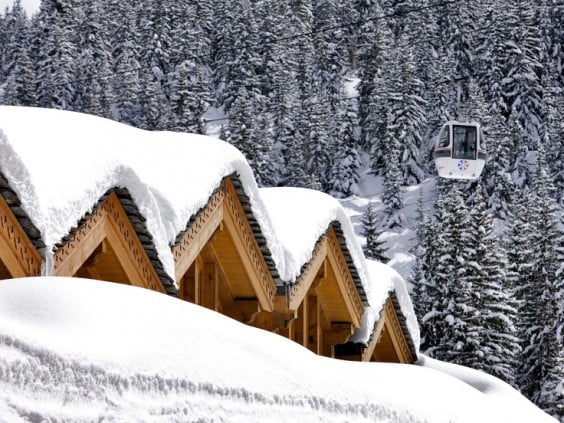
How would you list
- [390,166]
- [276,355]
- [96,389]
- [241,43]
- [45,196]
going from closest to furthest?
[96,389] → [276,355] → [45,196] → [390,166] → [241,43]

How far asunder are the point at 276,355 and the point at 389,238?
3668 inches

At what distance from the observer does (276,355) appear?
3096mm

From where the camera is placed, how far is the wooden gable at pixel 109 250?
8.27 metres

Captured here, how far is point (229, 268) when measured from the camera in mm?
13398

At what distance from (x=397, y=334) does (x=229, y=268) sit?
6737 millimetres

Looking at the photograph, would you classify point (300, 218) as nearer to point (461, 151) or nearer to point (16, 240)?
point (16, 240)

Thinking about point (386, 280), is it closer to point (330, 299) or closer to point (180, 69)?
point (330, 299)

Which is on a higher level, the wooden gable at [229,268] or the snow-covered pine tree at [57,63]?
the wooden gable at [229,268]

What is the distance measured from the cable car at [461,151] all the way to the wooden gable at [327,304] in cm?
2340

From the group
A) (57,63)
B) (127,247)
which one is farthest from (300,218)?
(57,63)

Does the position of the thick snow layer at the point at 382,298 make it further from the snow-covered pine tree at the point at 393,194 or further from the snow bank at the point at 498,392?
the snow-covered pine tree at the point at 393,194

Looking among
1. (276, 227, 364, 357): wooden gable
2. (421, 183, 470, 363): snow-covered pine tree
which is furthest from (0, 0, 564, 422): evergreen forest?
(276, 227, 364, 357): wooden gable

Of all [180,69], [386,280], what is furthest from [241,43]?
[386,280]

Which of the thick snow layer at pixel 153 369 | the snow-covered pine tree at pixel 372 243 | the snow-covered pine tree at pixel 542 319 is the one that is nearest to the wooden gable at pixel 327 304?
the thick snow layer at pixel 153 369
